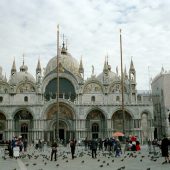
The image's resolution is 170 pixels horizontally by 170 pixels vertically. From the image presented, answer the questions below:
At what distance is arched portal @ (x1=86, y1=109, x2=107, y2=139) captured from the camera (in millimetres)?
57128

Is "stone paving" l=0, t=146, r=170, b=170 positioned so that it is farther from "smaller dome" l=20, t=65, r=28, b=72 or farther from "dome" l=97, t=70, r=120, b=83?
"smaller dome" l=20, t=65, r=28, b=72

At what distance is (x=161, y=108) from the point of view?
6212 centimetres

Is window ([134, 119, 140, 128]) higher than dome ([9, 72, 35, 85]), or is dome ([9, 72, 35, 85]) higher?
dome ([9, 72, 35, 85])

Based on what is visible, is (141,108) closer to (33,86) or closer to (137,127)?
(137,127)

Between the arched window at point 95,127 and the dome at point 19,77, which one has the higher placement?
the dome at point 19,77

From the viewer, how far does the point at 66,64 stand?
2404 inches

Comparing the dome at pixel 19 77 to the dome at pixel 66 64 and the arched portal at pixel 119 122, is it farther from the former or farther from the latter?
the arched portal at pixel 119 122

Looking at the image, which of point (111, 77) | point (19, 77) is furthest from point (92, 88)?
point (19, 77)

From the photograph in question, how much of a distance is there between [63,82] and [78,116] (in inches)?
280

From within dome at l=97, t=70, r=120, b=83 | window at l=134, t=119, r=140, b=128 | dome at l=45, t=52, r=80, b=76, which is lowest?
window at l=134, t=119, r=140, b=128

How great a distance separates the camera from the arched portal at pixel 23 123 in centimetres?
5647

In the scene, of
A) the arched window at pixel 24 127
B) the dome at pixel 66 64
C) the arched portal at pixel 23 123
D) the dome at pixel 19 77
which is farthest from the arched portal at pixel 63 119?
the dome at pixel 19 77

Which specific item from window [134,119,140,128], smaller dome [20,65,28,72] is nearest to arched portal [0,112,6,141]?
smaller dome [20,65,28,72]

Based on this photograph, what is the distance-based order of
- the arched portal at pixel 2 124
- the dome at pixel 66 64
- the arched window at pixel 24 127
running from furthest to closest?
the dome at pixel 66 64
the arched window at pixel 24 127
the arched portal at pixel 2 124
